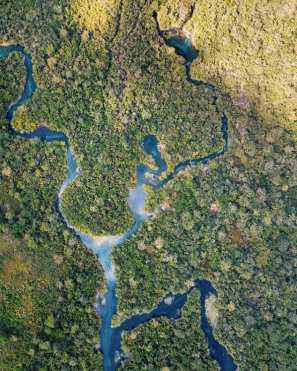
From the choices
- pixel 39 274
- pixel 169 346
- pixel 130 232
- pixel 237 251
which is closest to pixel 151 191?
pixel 130 232

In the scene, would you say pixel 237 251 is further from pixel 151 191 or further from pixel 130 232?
pixel 130 232

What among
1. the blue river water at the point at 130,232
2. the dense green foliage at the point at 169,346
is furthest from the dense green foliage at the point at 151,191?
the blue river water at the point at 130,232

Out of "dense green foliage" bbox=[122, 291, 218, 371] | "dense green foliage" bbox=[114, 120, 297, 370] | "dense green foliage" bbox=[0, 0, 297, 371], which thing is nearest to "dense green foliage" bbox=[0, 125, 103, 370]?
"dense green foliage" bbox=[0, 0, 297, 371]

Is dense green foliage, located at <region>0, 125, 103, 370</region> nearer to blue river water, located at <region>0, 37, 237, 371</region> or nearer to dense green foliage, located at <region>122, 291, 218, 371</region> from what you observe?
blue river water, located at <region>0, 37, 237, 371</region>

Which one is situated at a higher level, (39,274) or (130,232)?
(130,232)

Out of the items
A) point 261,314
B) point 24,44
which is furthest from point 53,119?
point 261,314

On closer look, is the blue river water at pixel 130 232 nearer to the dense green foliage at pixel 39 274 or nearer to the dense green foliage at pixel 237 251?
the dense green foliage at pixel 237 251

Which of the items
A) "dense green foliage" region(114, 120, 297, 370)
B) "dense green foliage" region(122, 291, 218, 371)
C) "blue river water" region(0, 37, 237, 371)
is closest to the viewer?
"dense green foliage" region(122, 291, 218, 371)

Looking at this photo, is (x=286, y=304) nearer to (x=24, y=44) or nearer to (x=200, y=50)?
(x=200, y=50)
